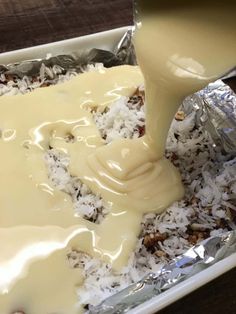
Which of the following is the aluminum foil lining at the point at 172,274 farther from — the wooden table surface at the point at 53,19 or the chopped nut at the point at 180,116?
the wooden table surface at the point at 53,19

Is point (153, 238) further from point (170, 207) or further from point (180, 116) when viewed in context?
Result: point (180, 116)

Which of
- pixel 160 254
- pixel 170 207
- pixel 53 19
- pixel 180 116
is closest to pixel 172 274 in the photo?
pixel 160 254

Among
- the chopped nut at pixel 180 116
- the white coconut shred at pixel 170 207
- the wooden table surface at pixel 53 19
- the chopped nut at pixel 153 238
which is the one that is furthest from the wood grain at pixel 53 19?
the chopped nut at pixel 153 238

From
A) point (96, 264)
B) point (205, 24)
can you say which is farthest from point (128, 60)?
point (96, 264)

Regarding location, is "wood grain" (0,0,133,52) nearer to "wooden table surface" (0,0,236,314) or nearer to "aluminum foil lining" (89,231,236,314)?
"wooden table surface" (0,0,236,314)

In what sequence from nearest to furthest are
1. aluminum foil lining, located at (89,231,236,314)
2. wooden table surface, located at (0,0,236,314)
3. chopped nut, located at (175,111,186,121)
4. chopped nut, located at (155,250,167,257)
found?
aluminum foil lining, located at (89,231,236,314) → chopped nut, located at (155,250,167,257) → chopped nut, located at (175,111,186,121) → wooden table surface, located at (0,0,236,314)

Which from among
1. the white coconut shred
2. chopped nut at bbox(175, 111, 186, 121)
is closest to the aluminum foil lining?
the white coconut shred
